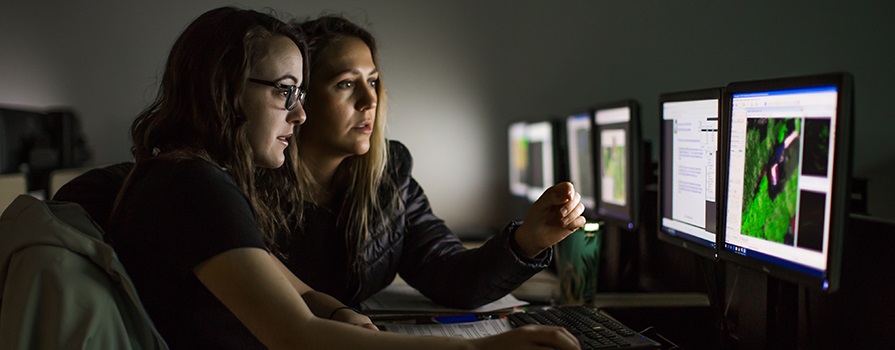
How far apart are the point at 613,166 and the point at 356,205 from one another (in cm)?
87

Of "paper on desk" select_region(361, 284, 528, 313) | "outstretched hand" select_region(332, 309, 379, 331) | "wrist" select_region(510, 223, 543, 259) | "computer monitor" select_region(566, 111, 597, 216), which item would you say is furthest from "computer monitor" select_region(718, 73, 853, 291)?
"computer monitor" select_region(566, 111, 597, 216)

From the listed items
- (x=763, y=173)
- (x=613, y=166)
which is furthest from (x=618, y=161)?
(x=763, y=173)

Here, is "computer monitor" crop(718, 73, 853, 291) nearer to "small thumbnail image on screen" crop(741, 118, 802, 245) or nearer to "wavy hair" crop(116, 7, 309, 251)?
"small thumbnail image on screen" crop(741, 118, 802, 245)

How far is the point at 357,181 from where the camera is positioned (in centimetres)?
187

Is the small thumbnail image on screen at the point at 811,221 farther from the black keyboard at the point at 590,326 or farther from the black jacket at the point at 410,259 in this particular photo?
the black jacket at the point at 410,259

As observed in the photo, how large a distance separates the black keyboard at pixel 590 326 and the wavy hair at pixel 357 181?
1.39 ft

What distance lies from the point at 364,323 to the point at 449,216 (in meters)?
Result: 2.88

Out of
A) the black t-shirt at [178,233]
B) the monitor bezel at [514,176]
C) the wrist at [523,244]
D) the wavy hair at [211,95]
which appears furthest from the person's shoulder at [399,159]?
the monitor bezel at [514,176]

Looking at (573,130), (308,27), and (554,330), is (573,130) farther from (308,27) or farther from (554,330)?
(554,330)

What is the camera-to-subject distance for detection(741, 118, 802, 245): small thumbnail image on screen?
119cm

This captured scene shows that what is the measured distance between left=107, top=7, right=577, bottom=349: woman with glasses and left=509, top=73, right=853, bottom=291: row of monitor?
41cm

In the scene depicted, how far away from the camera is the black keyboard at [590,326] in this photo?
1276 millimetres

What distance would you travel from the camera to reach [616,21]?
13.5ft

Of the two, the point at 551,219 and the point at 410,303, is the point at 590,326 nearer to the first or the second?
the point at 551,219
